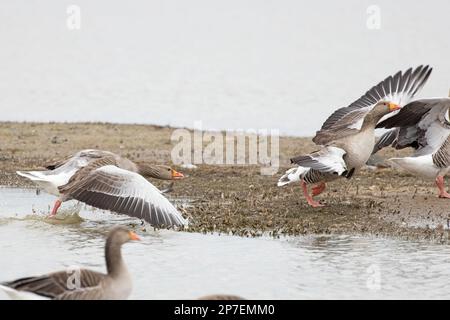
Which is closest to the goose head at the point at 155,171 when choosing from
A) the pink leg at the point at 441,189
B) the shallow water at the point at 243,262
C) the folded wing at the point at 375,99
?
the shallow water at the point at 243,262

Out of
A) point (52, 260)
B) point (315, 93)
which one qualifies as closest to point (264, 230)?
point (52, 260)

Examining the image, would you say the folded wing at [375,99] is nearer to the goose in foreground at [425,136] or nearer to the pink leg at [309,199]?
the goose in foreground at [425,136]

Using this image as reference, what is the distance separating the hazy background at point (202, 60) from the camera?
839 inches

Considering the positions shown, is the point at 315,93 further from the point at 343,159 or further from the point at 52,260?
the point at 52,260

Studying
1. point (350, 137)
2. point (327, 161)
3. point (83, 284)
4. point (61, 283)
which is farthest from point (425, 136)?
point (61, 283)

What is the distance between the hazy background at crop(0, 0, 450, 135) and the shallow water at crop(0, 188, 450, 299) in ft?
30.3

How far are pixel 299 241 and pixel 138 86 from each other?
49.3 feet

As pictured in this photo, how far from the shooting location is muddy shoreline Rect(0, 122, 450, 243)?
10320 millimetres

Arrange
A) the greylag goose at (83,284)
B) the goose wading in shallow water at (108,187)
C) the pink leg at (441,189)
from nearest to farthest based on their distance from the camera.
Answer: the greylag goose at (83,284)
the goose wading in shallow water at (108,187)
the pink leg at (441,189)

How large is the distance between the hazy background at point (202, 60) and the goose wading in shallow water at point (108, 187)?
8.51 meters

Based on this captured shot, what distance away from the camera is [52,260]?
29.2ft

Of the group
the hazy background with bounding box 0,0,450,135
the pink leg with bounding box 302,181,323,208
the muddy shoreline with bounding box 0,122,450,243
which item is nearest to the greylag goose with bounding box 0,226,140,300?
the muddy shoreline with bounding box 0,122,450,243

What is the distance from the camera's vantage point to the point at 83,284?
629cm

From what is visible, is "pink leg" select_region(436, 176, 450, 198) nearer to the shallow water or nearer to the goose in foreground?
the goose in foreground
